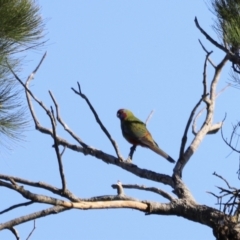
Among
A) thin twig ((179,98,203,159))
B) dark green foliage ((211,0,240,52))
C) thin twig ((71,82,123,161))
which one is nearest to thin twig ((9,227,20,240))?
thin twig ((71,82,123,161))

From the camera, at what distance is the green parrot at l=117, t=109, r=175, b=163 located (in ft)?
15.5

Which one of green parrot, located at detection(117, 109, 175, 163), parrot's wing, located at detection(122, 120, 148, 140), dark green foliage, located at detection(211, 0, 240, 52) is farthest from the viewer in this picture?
parrot's wing, located at detection(122, 120, 148, 140)

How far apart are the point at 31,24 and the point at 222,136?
197 cm

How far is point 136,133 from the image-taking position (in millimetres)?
4910

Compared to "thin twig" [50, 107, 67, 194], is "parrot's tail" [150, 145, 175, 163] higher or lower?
higher

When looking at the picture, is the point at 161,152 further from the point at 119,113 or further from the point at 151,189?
the point at 151,189

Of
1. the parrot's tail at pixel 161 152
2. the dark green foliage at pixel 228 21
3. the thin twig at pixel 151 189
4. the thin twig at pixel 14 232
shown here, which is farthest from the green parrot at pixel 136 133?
the thin twig at pixel 14 232

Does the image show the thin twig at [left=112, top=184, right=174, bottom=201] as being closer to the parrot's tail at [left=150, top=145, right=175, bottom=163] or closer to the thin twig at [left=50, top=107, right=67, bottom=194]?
the thin twig at [left=50, top=107, right=67, bottom=194]

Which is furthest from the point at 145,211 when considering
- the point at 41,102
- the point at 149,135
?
the point at 149,135

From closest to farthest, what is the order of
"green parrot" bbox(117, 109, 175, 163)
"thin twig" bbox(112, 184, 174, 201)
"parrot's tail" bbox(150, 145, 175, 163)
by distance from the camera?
"thin twig" bbox(112, 184, 174, 201)
"parrot's tail" bbox(150, 145, 175, 163)
"green parrot" bbox(117, 109, 175, 163)

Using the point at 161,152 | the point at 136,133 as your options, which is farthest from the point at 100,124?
the point at 136,133

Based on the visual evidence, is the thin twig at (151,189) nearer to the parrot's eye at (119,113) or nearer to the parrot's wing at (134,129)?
the parrot's wing at (134,129)

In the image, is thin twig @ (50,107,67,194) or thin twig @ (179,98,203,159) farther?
thin twig @ (179,98,203,159)

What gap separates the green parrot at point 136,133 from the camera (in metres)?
4.72
